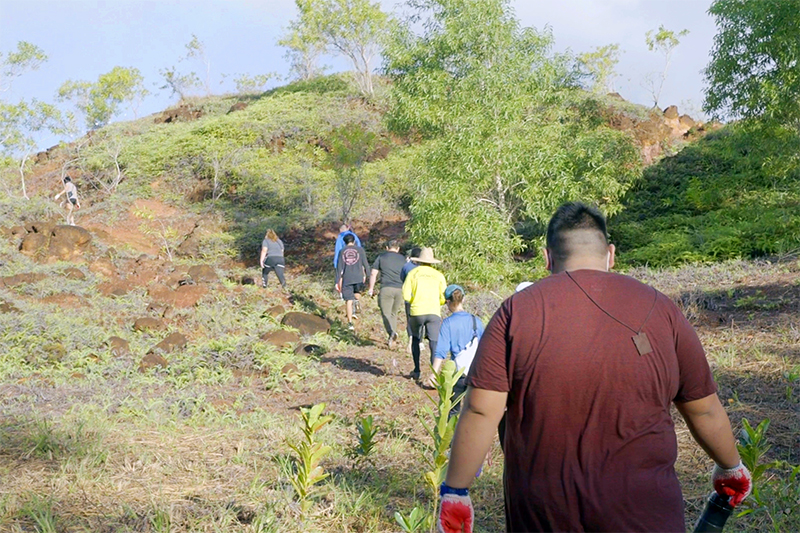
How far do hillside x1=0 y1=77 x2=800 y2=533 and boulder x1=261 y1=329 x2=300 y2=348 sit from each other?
0.12 feet

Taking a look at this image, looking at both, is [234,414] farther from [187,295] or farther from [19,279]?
[19,279]

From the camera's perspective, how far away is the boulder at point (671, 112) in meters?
30.3

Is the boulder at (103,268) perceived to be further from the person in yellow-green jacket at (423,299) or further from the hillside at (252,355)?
the person in yellow-green jacket at (423,299)

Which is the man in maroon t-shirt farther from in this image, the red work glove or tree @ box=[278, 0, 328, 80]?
tree @ box=[278, 0, 328, 80]

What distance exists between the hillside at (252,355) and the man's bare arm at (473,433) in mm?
2207

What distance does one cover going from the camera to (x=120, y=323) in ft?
41.7

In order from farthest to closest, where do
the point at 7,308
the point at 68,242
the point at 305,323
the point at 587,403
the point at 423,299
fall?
the point at 68,242 < the point at 305,323 < the point at 7,308 < the point at 423,299 < the point at 587,403

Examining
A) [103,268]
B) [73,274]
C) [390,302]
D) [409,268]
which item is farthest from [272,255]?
[409,268]

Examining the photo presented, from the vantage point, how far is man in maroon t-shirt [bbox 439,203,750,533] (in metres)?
2.40

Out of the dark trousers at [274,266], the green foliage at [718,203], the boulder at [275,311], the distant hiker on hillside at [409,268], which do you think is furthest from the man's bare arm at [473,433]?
the dark trousers at [274,266]

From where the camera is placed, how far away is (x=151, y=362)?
9820 mm

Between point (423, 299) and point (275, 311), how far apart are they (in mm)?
5342

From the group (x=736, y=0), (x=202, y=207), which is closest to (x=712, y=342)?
(x=736, y=0)

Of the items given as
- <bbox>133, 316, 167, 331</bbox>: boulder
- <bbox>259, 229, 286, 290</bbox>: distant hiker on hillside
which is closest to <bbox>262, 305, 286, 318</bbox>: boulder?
<bbox>133, 316, 167, 331</bbox>: boulder
